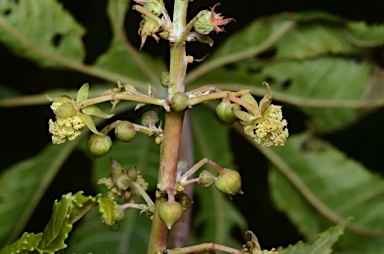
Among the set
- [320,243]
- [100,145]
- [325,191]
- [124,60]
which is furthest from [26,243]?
[325,191]

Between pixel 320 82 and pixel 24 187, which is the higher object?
pixel 320 82

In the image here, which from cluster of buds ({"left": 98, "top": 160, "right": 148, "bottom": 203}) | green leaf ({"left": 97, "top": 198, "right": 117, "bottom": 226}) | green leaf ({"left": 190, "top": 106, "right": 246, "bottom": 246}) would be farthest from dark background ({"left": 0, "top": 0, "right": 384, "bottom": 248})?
green leaf ({"left": 97, "top": 198, "right": 117, "bottom": 226})

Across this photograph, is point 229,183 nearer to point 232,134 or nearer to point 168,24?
point 168,24

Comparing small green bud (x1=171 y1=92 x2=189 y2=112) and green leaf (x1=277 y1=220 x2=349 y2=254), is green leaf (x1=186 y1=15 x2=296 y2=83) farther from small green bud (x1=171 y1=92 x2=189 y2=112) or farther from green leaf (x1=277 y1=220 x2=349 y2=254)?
small green bud (x1=171 y1=92 x2=189 y2=112)

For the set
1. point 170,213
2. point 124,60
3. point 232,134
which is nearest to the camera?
point 170,213

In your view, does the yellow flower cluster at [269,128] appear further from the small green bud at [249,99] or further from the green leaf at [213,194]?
the green leaf at [213,194]
